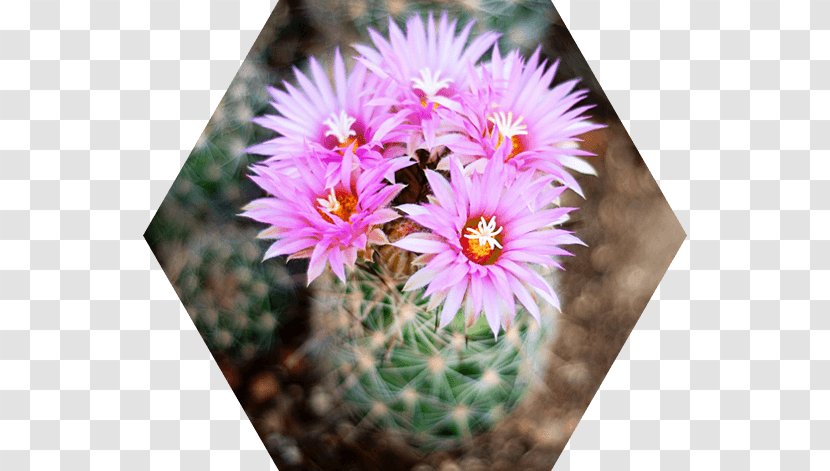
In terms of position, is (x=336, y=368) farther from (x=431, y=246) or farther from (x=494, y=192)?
(x=494, y=192)

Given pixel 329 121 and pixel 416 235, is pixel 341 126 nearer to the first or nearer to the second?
pixel 329 121

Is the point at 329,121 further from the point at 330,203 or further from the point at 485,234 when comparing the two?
the point at 485,234

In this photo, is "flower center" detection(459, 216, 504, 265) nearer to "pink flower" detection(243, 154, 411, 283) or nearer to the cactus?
"pink flower" detection(243, 154, 411, 283)

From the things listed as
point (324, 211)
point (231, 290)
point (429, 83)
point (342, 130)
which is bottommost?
point (231, 290)

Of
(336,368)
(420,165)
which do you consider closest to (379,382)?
(336,368)

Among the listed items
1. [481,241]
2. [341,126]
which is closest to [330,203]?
[341,126]

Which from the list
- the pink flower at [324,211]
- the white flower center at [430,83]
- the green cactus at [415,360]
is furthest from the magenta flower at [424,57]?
the green cactus at [415,360]

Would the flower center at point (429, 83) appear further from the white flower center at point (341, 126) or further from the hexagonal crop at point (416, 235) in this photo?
the white flower center at point (341, 126)

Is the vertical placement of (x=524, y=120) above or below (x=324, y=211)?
→ above
